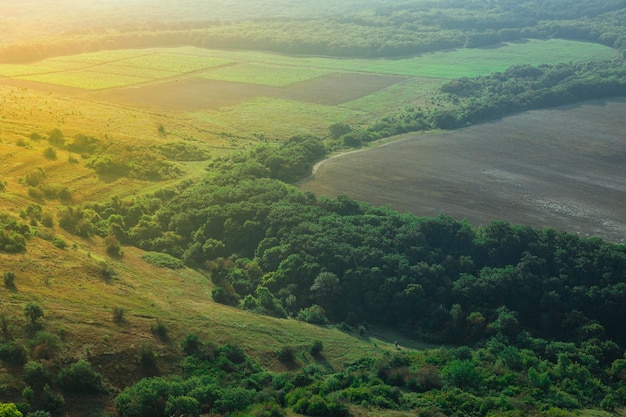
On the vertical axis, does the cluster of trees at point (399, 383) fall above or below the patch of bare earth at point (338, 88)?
below

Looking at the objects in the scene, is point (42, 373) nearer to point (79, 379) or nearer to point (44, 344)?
point (79, 379)

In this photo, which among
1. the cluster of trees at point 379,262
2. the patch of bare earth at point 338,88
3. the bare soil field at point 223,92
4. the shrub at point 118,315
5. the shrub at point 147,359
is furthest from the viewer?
the patch of bare earth at point 338,88

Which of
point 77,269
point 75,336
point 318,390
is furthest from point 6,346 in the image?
point 318,390

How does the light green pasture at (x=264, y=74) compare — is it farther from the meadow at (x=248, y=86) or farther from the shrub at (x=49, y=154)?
the shrub at (x=49, y=154)

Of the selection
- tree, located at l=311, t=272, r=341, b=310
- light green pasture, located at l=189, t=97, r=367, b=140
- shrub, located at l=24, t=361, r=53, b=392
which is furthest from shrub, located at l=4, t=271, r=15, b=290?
light green pasture, located at l=189, t=97, r=367, b=140

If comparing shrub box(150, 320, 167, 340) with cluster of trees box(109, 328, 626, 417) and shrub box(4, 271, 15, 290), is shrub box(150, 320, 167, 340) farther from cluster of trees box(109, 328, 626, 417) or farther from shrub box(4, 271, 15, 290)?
shrub box(4, 271, 15, 290)

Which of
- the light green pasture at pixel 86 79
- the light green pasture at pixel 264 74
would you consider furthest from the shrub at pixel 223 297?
the light green pasture at pixel 264 74

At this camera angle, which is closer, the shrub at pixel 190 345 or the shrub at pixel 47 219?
the shrub at pixel 190 345
